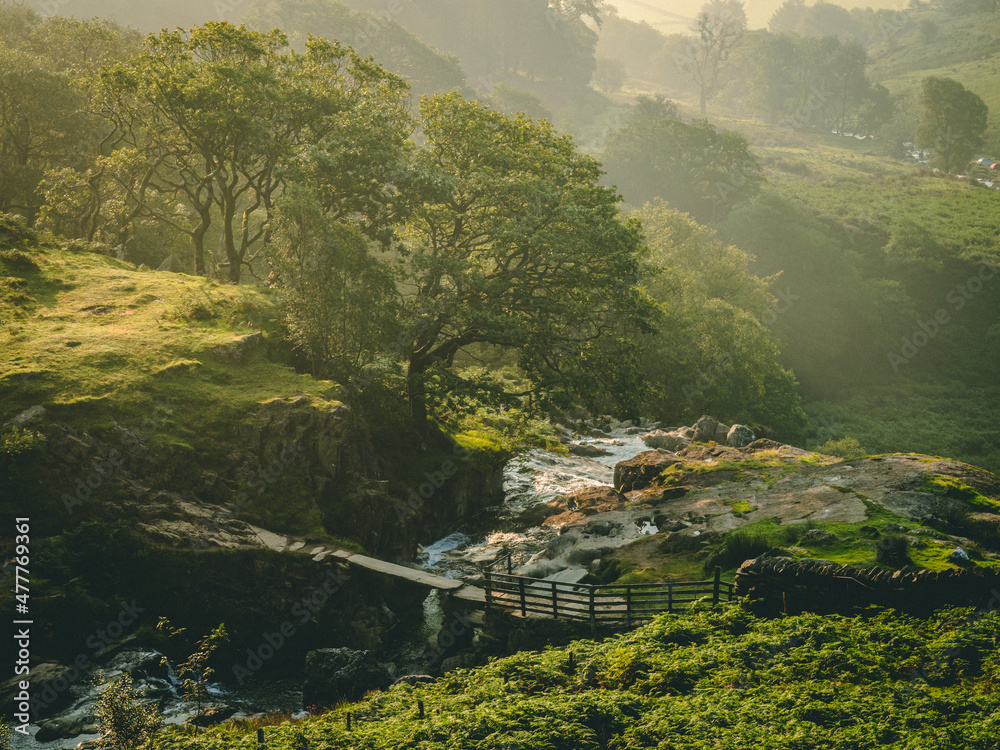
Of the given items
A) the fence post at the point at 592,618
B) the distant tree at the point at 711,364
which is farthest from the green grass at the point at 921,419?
the fence post at the point at 592,618

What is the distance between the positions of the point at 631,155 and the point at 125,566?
93227mm

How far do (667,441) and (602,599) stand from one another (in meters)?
23.3

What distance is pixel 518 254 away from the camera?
2616 centimetres

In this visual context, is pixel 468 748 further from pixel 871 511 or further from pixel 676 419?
pixel 676 419

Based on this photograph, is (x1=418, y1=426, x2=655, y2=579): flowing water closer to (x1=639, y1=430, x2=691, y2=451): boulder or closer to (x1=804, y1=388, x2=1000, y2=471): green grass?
(x1=639, y1=430, x2=691, y2=451): boulder

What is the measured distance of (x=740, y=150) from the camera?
91500 mm

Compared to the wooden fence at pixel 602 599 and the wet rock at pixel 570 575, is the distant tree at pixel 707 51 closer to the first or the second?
the wet rock at pixel 570 575

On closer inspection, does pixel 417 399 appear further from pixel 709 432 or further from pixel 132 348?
pixel 709 432

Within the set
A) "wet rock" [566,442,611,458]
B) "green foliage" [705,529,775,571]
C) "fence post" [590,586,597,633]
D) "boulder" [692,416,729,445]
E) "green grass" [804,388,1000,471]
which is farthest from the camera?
"green grass" [804,388,1000,471]

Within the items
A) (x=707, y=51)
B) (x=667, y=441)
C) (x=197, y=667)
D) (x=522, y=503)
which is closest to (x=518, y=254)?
(x=522, y=503)

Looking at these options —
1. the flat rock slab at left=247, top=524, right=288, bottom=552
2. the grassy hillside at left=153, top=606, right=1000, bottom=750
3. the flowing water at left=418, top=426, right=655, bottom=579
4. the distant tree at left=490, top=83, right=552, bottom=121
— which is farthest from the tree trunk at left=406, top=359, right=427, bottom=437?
the distant tree at left=490, top=83, right=552, bottom=121

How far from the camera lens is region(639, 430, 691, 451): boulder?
1576 inches

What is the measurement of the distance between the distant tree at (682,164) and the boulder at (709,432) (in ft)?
187

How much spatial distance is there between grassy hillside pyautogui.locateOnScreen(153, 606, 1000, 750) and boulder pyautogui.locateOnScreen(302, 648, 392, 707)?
1707 mm
